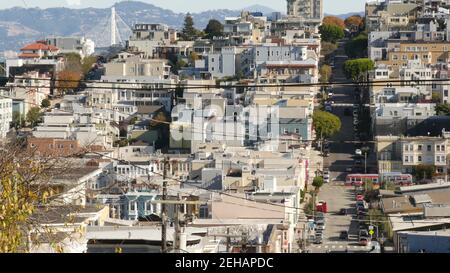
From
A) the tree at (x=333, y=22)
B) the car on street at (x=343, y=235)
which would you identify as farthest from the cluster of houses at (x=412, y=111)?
the tree at (x=333, y=22)

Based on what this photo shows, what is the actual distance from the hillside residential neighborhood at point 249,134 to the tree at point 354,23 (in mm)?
71

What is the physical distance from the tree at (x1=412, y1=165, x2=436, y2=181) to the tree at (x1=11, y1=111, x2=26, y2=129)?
5.67 meters

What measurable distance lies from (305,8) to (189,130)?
47.3 feet

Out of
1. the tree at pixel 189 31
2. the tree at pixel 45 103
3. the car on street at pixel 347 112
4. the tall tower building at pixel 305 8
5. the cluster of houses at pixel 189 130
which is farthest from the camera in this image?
the tall tower building at pixel 305 8

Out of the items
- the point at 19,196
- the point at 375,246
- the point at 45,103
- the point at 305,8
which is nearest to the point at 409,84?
the point at 45,103

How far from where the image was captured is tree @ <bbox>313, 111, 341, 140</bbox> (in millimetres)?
19391

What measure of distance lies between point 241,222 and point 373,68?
12.9m

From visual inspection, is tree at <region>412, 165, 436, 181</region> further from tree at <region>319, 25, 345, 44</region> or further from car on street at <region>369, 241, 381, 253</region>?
tree at <region>319, 25, 345, 44</region>

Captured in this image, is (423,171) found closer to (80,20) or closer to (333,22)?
(333,22)

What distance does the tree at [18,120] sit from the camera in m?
20.1

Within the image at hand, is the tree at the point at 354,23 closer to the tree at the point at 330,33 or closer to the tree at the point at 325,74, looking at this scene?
the tree at the point at 330,33

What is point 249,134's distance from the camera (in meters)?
18.5

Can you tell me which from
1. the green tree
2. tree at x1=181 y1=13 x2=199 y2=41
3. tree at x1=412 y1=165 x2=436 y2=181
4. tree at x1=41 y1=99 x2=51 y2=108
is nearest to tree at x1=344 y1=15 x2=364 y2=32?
the green tree

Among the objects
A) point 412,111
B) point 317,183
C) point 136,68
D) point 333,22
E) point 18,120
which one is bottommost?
point 317,183
